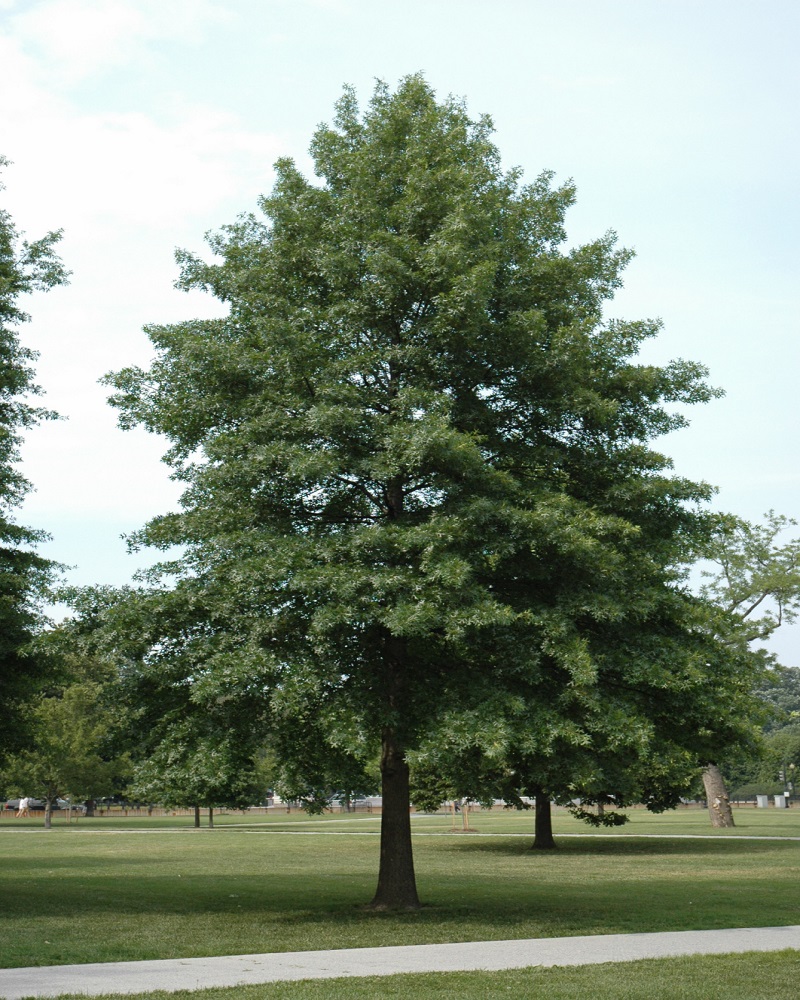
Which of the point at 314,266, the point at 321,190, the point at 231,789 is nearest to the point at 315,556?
the point at 231,789

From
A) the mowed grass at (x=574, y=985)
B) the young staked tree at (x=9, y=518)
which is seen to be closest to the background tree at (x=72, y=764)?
the young staked tree at (x=9, y=518)

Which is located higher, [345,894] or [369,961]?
[369,961]

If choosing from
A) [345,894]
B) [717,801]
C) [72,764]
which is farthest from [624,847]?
[72,764]

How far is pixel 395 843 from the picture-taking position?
17719 mm

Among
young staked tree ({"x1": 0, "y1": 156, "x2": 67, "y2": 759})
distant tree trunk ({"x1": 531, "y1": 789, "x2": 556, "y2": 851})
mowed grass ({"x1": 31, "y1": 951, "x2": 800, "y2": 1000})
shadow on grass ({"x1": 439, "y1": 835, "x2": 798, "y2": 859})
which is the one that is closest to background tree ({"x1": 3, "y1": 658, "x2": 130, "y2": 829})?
Answer: shadow on grass ({"x1": 439, "y1": 835, "x2": 798, "y2": 859})

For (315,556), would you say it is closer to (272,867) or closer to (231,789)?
(231,789)

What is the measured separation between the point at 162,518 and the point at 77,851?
77.6 ft

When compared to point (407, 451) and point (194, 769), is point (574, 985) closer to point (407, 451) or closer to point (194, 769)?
point (194, 769)

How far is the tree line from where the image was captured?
1493cm

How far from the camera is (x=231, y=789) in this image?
1489cm

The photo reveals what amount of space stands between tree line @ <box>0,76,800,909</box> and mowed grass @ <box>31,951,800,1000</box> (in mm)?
3182

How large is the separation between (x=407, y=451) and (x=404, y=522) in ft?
5.35

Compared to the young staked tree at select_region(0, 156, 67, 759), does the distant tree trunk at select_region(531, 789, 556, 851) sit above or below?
below

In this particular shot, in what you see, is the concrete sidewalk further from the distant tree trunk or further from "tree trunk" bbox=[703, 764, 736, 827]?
"tree trunk" bbox=[703, 764, 736, 827]
